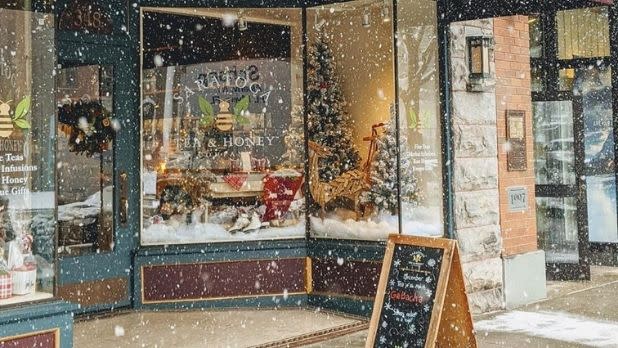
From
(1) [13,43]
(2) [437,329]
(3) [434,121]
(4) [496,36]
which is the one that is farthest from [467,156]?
(1) [13,43]

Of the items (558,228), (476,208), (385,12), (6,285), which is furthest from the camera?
(558,228)

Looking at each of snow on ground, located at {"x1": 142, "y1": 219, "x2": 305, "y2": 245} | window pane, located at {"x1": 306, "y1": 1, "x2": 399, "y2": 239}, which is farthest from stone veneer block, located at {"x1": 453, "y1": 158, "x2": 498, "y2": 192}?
snow on ground, located at {"x1": 142, "y1": 219, "x2": 305, "y2": 245}

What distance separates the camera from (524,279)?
7.95 m

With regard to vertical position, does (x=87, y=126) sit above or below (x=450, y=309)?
above

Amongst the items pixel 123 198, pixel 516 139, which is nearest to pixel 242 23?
pixel 123 198

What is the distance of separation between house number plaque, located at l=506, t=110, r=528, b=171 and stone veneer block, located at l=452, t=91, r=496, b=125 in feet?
0.99

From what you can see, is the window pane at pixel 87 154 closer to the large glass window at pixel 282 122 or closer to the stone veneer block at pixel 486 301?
the large glass window at pixel 282 122

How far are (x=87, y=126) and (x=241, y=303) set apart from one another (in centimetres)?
247

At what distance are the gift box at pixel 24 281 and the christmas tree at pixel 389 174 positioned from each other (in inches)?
142

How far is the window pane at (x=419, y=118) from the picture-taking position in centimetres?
716

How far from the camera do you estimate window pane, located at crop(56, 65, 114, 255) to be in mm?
7355

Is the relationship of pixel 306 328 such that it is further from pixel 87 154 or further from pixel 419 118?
pixel 87 154

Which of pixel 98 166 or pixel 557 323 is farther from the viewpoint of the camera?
pixel 98 166

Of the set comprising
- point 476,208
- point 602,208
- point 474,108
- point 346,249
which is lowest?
point 346,249
